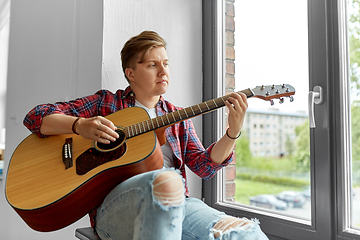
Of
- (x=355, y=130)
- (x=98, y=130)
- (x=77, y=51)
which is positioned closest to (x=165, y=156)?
(x=98, y=130)

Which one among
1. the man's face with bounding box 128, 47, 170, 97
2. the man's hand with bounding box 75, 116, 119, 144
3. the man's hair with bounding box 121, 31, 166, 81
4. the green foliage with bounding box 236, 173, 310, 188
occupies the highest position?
the man's hair with bounding box 121, 31, 166, 81

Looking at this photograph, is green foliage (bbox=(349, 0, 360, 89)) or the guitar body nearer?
the guitar body

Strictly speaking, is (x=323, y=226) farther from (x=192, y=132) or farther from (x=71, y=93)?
(x=71, y=93)

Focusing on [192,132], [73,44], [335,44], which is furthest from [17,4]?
[335,44]

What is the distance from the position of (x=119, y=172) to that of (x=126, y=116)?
0.25 metres

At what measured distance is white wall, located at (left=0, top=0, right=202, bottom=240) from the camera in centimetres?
163

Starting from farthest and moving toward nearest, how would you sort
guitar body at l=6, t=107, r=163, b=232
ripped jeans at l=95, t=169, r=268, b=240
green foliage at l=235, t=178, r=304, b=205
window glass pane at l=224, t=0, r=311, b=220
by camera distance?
green foliage at l=235, t=178, r=304, b=205, window glass pane at l=224, t=0, r=311, b=220, guitar body at l=6, t=107, r=163, b=232, ripped jeans at l=95, t=169, r=268, b=240

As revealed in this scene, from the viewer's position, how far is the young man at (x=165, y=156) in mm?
892

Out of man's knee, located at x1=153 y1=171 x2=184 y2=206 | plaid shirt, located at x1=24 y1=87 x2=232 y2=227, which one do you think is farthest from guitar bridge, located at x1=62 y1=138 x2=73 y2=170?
man's knee, located at x1=153 y1=171 x2=184 y2=206

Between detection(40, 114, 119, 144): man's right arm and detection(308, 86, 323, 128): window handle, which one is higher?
detection(308, 86, 323, 128): window handle

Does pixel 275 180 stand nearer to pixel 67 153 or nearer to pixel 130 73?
pixel 130 73

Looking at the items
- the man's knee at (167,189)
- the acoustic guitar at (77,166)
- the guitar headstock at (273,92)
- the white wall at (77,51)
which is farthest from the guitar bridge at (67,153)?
the guitar headstock at (273,92)

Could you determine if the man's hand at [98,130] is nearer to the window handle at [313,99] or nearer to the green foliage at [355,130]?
the window handle at [313,99]

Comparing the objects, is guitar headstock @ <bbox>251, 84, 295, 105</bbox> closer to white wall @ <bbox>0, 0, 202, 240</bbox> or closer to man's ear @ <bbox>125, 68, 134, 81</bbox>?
man's ear @ <bbox>125, 68, 134, 81</bbox>
